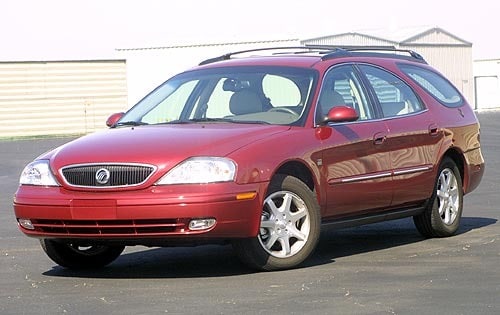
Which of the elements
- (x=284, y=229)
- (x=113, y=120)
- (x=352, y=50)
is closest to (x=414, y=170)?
(x=352, y=50)

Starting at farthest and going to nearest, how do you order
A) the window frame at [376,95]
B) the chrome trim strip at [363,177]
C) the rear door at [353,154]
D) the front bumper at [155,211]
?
the window frame at [376,95] < the chrome trim strip at [363,177] < the rear door at [353,154] < the front bumper at [155,211]

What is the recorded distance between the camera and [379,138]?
9.78m

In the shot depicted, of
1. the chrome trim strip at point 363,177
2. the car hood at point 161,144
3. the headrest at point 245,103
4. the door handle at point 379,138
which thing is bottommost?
the chrome trim strip at point 363,177

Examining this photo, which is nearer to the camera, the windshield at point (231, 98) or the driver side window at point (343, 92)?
the windshield at point (231, 98)

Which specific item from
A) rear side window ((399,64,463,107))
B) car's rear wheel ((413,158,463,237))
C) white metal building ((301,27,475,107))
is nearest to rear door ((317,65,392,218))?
car's rear wheel ((413,158,463,237))

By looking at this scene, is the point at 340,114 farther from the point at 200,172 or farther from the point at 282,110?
the point at 200,172

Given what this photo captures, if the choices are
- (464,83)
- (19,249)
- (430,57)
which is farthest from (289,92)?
(464,83)

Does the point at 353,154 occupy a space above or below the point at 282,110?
below

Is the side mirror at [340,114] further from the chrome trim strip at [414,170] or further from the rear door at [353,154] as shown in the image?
the chrome trim strip at [414,170]

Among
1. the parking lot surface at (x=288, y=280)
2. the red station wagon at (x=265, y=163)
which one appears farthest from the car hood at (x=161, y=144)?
the parking lot surface at (x=288, y=280)

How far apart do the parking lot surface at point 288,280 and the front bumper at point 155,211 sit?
12.7 inches

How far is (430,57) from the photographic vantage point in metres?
62.7

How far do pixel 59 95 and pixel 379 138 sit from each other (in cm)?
4596

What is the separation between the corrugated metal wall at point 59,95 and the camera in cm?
5350
